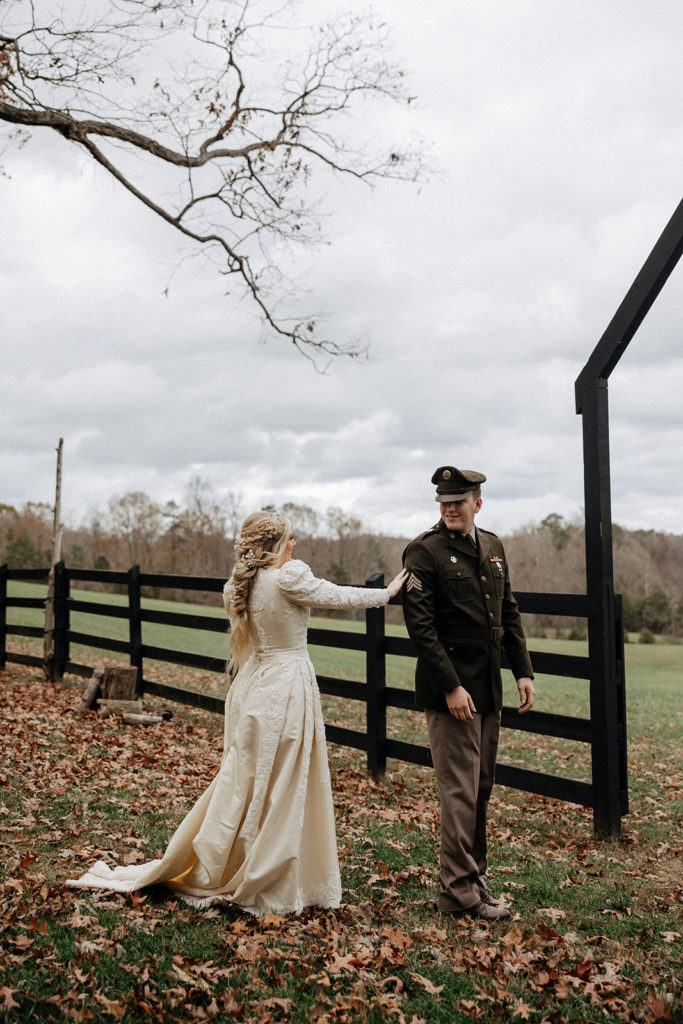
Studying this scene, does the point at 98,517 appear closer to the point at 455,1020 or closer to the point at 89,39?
the point at 89,39

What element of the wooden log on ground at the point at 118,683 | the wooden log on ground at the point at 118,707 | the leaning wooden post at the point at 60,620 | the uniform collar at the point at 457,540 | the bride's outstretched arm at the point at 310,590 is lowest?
the wooden log on ground at the point at 118,707

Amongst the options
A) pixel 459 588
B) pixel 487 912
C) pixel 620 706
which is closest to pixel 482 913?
pixel 487 912

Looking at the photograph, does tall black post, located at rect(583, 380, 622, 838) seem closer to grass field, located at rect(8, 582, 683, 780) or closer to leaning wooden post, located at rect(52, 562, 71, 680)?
grass field, located at rect(8, 582, 683, 780)

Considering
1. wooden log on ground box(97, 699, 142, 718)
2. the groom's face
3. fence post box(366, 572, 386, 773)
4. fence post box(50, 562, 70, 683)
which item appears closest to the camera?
the groom's face

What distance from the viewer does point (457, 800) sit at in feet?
15.4

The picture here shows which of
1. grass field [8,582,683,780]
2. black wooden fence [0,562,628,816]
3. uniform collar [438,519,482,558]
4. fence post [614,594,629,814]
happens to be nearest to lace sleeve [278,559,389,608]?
uniform collar [438,519,482,558]

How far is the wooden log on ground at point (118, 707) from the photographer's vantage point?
1037cm

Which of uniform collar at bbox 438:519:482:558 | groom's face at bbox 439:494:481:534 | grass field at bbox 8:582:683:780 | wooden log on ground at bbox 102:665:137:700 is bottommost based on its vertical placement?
grass field at bbox 8:582:683:780

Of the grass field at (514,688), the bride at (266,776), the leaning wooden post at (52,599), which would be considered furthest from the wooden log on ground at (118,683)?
the bride at (266,776)

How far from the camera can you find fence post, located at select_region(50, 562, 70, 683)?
1299 cm

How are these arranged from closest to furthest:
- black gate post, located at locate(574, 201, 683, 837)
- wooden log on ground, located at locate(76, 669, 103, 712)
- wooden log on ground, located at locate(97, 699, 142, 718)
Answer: black gate post, located at locate(574, 201, 683, 837), wooden log on ground, located at locate(97, 699, 142, 718), wooden log on ground, located at locate(76, 669, 103, 712)

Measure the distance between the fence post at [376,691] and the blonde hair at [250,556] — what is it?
10.0ft

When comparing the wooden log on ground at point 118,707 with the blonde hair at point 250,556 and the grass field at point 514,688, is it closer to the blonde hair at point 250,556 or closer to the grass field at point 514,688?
the grass field at point 514,688

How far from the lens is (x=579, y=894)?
5160 millimetres
